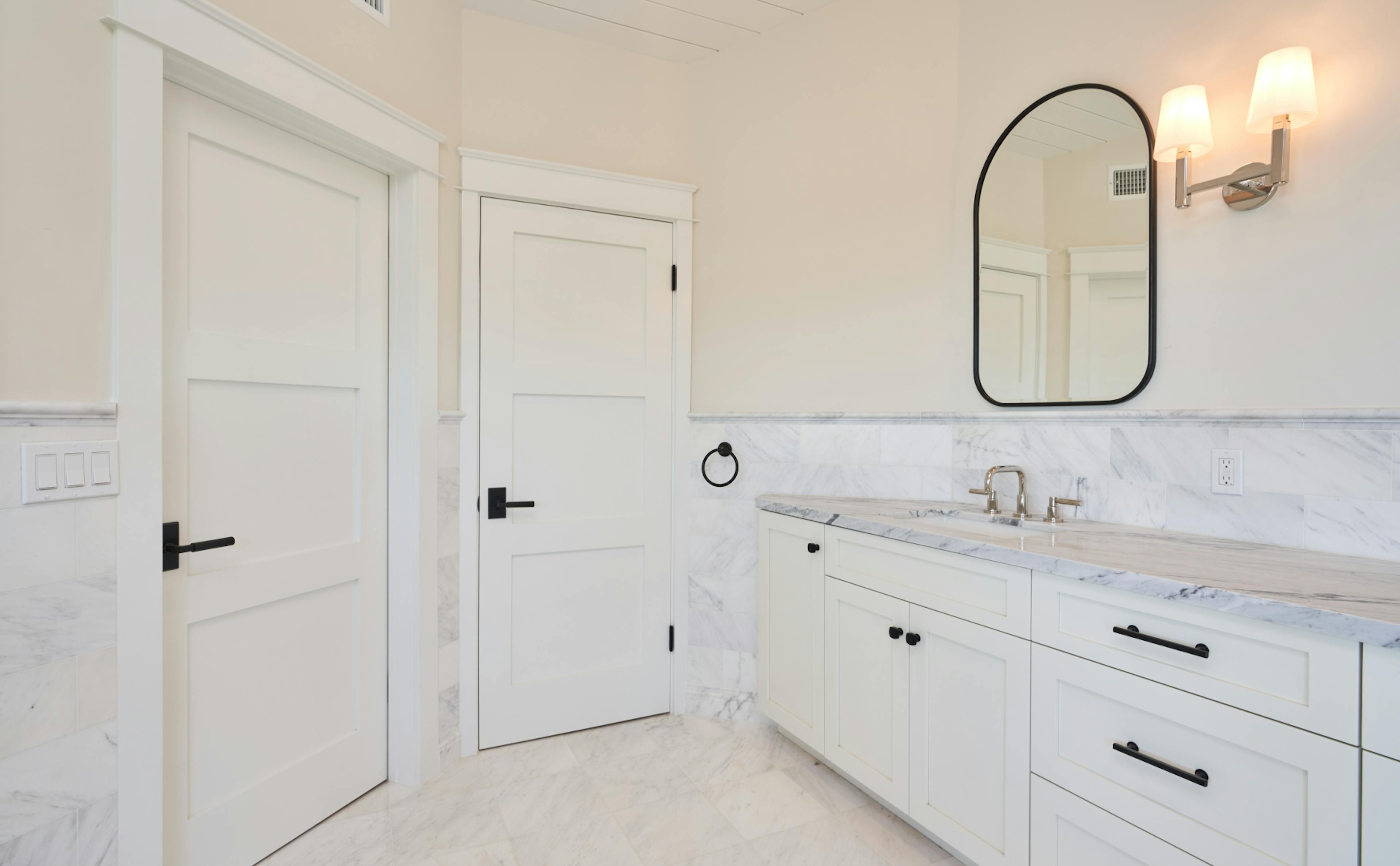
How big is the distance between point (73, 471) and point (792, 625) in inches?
75.8

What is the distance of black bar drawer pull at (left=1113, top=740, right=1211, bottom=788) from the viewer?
1.12 metres

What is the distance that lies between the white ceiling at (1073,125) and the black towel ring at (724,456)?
143 centimetres

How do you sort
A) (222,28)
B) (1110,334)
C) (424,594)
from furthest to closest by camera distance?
1. (424,594)
2. (1110,334)
3. (222,28)

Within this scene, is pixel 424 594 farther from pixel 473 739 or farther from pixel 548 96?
pixel 548 96

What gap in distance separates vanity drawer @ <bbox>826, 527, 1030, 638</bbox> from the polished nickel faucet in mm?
396

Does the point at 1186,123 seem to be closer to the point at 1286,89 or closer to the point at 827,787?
the point at 1286,89

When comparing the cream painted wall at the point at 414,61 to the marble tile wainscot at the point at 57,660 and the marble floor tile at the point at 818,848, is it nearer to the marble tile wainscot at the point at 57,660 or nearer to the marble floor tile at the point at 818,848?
the marble tile wainscot at the point at 57,660

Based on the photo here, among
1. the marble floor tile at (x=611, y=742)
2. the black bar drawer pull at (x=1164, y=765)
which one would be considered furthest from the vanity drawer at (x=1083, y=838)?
the marble floor tile at (x=611, y=742)

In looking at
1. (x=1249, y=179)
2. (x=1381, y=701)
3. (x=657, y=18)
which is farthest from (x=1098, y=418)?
(x=657, y=18)

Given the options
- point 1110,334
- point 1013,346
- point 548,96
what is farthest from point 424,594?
point 1110,334

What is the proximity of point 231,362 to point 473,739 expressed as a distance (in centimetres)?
151

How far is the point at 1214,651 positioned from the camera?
3.63ft

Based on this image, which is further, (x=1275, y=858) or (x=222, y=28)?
(x=222, y=28)

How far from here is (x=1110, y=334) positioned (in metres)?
1.78
